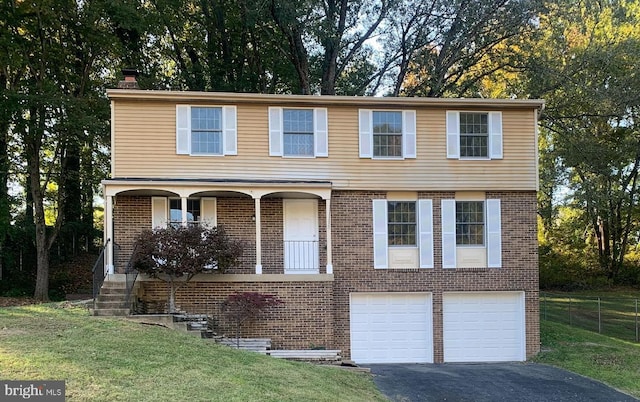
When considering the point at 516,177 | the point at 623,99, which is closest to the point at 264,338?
the point at 516,177

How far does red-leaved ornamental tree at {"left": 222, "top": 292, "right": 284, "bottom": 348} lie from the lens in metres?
12.9

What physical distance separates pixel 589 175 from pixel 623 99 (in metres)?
9.46

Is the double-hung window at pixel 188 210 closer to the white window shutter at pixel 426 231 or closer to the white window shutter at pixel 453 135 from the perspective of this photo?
the white window shutter at pixel 426 231

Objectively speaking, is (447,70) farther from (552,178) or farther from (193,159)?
(193,159)

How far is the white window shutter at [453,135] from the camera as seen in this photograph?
48.6 feet

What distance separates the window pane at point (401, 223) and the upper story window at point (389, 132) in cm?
142

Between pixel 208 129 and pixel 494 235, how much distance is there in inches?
344

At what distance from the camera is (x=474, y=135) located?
15.0 meters

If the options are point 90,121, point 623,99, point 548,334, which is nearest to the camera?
point 548,334

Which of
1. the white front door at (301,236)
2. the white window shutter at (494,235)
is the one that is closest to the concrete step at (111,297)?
the white front door at (301,236)

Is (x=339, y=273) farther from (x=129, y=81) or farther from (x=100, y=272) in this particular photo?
(x=129, y=81)

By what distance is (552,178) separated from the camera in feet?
86.2

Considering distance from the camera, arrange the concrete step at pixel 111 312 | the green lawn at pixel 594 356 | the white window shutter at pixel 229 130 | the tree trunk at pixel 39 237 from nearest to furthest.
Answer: the concrete step at pixel 111 312, the green lawn at pixel 594 356, the white window shutter at pixel 229 130, the tree trunk at pixel 39 237

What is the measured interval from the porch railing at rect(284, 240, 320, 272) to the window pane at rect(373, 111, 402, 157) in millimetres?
3275
